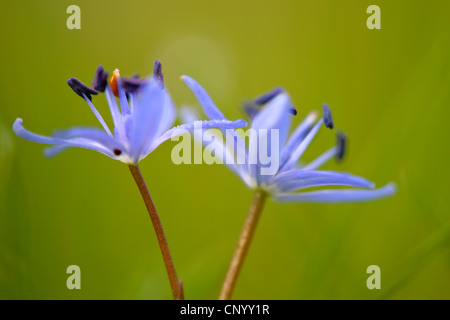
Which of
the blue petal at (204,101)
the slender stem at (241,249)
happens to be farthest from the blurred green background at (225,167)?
the blue petal at (204,101)

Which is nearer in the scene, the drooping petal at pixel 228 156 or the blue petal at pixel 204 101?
the blue petal at pixel 204 101

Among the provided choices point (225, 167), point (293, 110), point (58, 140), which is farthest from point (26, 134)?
point (225, 167)

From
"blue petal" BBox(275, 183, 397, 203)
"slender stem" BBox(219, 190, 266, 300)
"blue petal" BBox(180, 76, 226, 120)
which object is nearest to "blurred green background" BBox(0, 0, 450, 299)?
"blue petal" BBox(275, 183, 397, 203)

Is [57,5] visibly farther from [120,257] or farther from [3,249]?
[3,249]

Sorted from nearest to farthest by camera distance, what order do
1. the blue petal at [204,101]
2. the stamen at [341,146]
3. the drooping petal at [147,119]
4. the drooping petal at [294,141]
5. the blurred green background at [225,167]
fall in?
the drooping petal at [147,119] < the blue petal at [204,101] < the drooping petal at [294,141] < the stamen at [341,146] < the blurred green background at [225,167]

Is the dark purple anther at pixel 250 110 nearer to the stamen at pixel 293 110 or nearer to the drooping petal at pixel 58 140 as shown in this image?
the stamen at pixel 293 110
